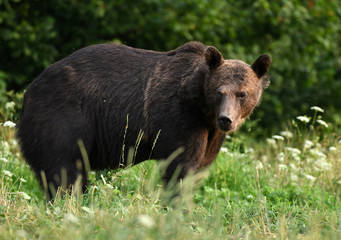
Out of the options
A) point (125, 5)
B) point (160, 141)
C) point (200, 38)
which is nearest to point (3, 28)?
point (125, 5)

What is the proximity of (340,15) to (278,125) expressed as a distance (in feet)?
9.97

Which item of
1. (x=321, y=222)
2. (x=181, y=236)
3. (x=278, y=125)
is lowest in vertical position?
(x=278, y=125)

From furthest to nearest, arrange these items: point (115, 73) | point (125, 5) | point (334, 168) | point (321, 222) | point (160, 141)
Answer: point (125, 5) < point (334, 168) < point (115, 73) < point (160, 141) < point (321, 222)

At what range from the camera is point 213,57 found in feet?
18.2

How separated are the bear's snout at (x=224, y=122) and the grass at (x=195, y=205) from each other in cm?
53

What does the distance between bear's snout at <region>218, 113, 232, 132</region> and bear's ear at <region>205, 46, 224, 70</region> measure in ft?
2.12

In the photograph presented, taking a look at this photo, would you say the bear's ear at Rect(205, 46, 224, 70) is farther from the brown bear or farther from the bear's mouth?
the bear's mouth

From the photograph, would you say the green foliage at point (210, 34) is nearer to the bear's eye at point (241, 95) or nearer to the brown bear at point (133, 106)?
the brown bear at point (133, 106)

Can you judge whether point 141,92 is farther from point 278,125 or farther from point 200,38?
point 278,125

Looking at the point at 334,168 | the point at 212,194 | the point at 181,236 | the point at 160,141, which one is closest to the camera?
the point at 181,236

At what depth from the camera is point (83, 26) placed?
11711 millimetres

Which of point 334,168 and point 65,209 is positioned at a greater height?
point 65,209

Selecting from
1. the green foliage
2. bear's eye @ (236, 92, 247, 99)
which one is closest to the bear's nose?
bear's eye @ (236, 92, 247, 99)

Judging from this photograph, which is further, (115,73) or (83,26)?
(83,26)
